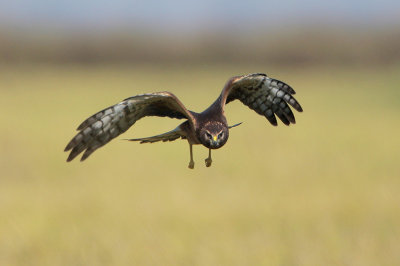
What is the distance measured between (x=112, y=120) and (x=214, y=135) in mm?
850

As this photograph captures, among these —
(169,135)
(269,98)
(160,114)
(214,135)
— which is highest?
(269,98)

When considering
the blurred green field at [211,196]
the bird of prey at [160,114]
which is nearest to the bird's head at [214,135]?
the bird of prey at [160,114]

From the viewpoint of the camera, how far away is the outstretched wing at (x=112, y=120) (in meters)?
6.08

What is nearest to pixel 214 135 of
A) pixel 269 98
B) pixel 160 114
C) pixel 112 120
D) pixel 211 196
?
pixel 112 120

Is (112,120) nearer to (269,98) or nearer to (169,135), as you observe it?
(169,135)

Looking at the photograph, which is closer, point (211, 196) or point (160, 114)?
point (160, 114)

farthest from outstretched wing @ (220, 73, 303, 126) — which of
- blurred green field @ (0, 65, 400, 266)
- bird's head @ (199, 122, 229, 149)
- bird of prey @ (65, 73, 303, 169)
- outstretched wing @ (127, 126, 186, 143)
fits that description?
blurred green field @ (0, 65, 400, 266)

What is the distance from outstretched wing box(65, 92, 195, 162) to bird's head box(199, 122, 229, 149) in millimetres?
225

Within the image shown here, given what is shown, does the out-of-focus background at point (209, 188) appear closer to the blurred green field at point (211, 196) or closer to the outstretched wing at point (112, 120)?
the blurred green field at point (211, 196)

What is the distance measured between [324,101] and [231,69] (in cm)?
2034

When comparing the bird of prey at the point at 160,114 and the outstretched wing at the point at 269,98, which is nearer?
the bird of prey at the point at 160,114

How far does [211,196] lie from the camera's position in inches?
934

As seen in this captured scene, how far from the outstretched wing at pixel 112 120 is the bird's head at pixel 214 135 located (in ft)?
0.74

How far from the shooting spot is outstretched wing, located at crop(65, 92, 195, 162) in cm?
608
